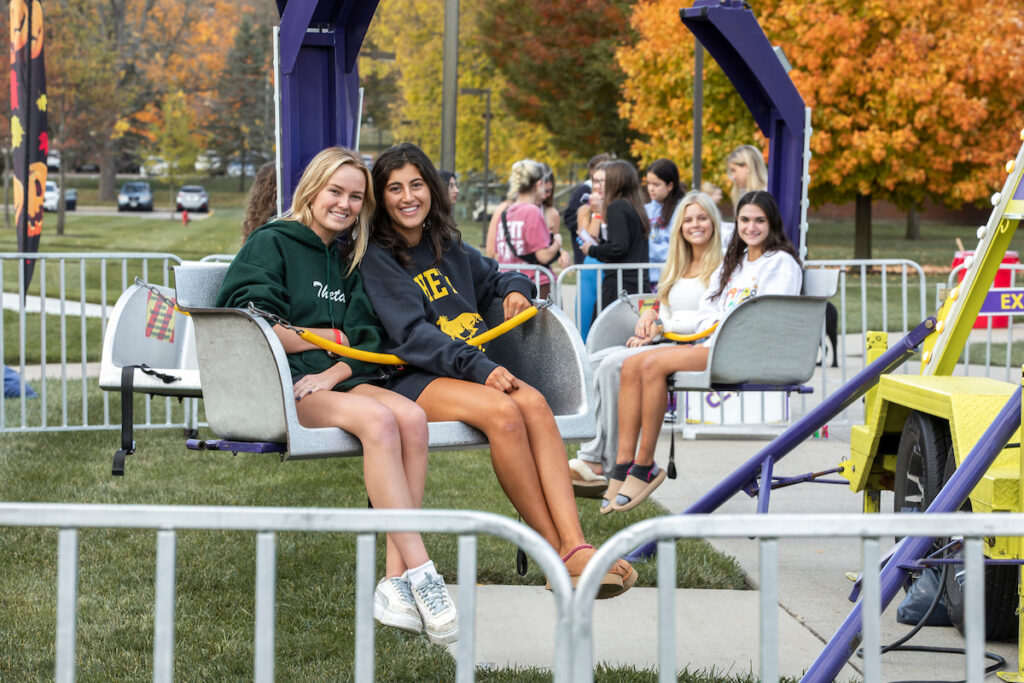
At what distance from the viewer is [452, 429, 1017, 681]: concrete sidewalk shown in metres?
4.17

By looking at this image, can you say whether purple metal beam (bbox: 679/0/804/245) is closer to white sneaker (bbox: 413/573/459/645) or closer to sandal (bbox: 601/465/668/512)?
sandal (bbox: 601/465/668/512)

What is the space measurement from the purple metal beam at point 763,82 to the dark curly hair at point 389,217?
2.40 meters

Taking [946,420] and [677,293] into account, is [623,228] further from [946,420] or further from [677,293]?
[946,420]

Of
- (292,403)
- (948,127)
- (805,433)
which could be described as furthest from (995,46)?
(292,403)

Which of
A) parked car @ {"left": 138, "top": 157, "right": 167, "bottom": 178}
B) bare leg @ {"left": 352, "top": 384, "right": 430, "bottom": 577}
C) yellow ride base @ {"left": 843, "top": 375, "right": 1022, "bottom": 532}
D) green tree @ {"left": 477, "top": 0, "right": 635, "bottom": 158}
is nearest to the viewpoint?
yellow ride base @ {"left": 843, "top": 375, "right": 1022, "bottom": 532}

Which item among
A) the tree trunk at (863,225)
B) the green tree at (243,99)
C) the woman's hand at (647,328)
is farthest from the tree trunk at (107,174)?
the woman's hand at (647,328)

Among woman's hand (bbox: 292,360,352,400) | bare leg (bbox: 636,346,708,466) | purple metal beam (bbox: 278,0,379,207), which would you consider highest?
purple metal beam (bbox: 278,0,379,207)

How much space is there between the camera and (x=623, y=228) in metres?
9.02

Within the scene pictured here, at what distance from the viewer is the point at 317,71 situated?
5652 mm

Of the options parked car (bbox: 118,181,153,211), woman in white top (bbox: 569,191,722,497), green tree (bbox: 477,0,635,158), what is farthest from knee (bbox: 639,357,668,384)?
parked car (bbox: 118,181,153,211)

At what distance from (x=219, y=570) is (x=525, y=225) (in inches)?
→ 210

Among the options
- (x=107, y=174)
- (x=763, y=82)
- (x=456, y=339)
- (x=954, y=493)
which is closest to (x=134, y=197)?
(x=107, y=174)

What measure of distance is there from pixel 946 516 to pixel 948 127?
24.7 m

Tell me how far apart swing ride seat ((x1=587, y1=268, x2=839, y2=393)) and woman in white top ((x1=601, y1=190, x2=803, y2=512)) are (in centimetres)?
7
